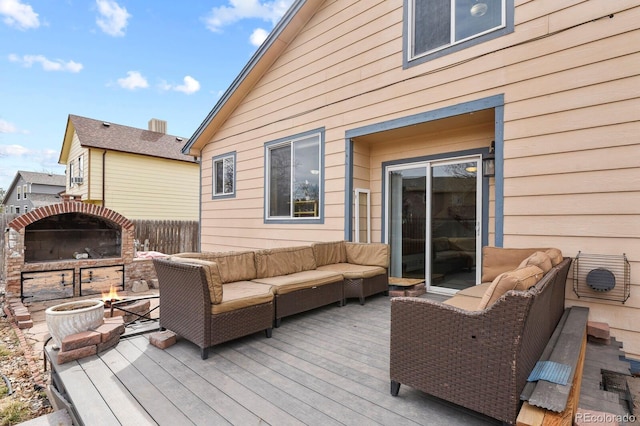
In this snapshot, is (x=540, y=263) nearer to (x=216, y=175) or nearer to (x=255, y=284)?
(x=255, y=284)

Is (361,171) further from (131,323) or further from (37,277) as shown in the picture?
(37,277)

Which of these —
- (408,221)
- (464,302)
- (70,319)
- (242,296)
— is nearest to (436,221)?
(408,221)

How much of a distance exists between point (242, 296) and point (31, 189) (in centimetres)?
3368

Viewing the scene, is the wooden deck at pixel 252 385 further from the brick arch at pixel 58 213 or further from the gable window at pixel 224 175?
the gable window at pixel 224 175

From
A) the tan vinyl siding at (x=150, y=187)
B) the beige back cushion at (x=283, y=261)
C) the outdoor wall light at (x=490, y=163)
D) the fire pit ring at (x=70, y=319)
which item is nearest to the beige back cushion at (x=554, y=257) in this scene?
the outdoor wall light at (x=490, y=163)

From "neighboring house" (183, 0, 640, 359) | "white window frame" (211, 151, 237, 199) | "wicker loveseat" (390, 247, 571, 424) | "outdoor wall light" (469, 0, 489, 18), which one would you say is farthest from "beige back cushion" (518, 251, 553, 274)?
"white window frame" (211, 151, 237, 199)

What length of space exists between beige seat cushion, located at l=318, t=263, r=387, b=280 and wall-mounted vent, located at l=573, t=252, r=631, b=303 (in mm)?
2301

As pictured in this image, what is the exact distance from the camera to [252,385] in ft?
7.35

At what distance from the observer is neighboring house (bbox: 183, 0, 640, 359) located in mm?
3086

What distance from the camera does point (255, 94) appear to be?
7.19 meters

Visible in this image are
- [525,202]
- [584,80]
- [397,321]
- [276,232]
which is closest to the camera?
[397,321]

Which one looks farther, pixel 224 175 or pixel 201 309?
pixel 224 175

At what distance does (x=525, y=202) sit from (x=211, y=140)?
24.2 feet

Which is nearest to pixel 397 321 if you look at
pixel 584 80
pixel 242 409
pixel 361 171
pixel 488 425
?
pixel 488 425
